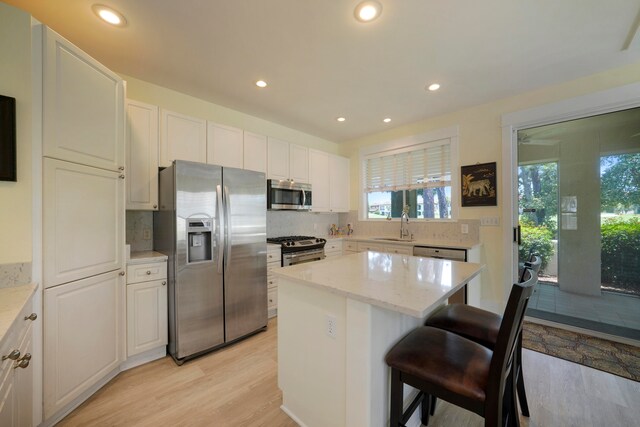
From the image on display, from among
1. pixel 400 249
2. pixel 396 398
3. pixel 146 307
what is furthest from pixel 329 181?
pixel 396 398

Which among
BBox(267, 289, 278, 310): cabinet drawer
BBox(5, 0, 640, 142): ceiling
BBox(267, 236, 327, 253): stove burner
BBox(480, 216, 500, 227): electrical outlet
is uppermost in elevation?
BBox(5, 0, 640, 142): ceiling

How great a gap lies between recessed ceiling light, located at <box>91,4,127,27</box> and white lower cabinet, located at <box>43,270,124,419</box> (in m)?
1.89

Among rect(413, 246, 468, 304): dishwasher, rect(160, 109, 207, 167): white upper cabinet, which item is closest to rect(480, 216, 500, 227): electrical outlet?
rect(413, 246, 468, 304): dishwasher

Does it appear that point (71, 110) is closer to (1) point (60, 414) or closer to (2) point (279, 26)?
(2) point (279, 26)

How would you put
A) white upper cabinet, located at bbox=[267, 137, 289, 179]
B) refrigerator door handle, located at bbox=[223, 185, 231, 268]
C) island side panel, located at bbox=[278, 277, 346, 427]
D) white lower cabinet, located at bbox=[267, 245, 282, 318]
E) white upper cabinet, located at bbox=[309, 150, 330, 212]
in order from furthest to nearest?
white upper cabinet, located at bbox=[309, 150, 330, 212]
white upper cabinet, located at bbox=[267, 137, 289, 179]
white lower cabinet, located at bbox=[267, 245, 282, 318]
refrigerator door handle, located at bbox=[223, 185, 231, 268]
island side panel, located at bbox=[278, 277, 346, 427]

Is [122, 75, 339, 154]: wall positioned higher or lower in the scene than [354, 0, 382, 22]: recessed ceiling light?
lower

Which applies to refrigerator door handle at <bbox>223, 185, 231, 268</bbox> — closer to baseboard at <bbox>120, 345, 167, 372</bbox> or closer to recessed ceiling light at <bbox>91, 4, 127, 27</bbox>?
baseboard at <bbox>120, 345, 167, 372</bbox>

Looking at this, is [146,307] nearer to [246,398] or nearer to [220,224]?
[220,224]

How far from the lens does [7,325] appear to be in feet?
2.92

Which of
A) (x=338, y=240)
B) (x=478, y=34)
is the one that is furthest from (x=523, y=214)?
(x=338, y=240)

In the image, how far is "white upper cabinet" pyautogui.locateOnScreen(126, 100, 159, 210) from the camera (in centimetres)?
235

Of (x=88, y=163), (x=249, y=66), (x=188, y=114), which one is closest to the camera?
(x=88, y=163)

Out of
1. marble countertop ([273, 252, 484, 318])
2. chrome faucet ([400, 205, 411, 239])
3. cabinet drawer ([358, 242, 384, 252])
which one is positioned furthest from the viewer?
chrome faucet ([400, 205, 411, 239])

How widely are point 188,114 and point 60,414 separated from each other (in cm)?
283
